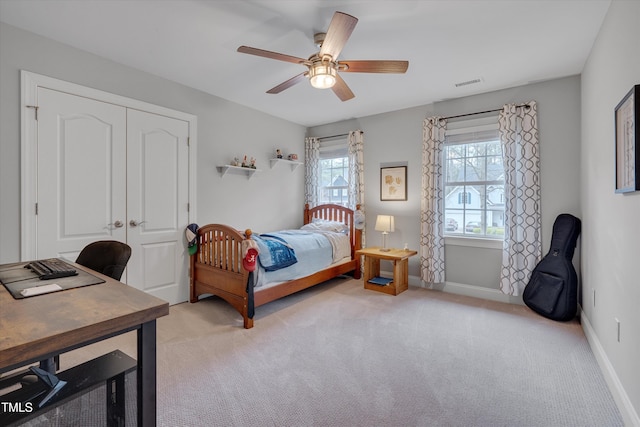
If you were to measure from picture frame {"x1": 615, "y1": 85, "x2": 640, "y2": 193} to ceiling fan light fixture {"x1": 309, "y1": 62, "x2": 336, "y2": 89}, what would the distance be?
69.2 inches

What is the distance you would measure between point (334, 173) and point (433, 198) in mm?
1800

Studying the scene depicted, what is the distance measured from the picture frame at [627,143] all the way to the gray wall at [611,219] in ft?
0.16

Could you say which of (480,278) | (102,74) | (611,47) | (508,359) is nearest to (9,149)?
(102,74)

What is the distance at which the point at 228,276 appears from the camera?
3.14 m

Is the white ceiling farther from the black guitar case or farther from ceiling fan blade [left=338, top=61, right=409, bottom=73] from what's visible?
the black guitar case

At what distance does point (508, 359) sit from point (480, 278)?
1.60 metres

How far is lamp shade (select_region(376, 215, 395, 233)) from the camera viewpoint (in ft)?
13.5

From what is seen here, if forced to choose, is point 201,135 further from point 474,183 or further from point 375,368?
point 474,183

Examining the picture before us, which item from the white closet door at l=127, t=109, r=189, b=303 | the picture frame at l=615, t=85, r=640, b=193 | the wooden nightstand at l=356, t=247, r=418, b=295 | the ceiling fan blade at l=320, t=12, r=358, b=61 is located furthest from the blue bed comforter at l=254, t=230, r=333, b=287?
the picture frame at l=615, t=85, r=640, b=193

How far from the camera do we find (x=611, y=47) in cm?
207

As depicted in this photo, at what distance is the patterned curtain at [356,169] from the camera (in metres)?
4.68

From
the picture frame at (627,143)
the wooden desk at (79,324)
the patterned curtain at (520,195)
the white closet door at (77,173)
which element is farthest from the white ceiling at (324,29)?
the wooden desk at (79,324)

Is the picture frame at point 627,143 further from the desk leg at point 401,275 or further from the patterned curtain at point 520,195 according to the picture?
the desk leg at point 401,275

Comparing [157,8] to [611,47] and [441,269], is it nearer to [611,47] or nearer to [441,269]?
[611,47]
